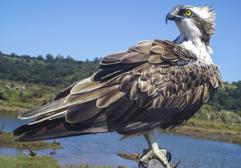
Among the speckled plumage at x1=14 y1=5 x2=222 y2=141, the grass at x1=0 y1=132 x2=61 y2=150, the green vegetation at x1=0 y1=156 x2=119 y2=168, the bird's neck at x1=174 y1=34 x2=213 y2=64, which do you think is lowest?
the grass at x1=0 y1=132 x2=61 y2=150

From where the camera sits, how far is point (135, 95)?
678 cm

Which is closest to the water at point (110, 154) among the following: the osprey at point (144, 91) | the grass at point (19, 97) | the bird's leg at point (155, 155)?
the grass at point (19, 97)

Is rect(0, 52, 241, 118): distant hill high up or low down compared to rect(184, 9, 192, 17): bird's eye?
down

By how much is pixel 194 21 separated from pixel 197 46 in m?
0.36

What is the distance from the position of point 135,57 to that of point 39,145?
2262 inches

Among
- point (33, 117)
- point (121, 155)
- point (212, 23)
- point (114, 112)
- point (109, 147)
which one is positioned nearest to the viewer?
point (33, 117)

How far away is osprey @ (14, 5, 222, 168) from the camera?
636 centimetres

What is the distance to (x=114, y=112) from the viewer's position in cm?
664

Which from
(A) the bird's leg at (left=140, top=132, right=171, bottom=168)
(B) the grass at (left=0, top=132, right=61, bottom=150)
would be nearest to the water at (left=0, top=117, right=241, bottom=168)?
(B) the grass at (left=0, top=132, right=61, bottom=150)

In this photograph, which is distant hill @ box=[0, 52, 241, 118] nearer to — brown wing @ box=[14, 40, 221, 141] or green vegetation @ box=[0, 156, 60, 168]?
green vegetation @ box=[0, 156, 60, 168]

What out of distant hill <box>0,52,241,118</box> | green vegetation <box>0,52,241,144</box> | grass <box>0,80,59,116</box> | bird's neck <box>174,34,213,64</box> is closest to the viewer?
bird's neck <box>174,34,213,64</box>

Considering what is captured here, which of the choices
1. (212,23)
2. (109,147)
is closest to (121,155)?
(109,147)

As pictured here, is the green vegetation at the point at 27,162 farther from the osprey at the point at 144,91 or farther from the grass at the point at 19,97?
the grass at the point at 19,97

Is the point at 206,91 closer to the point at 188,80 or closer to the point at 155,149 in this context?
the point at 188,80
